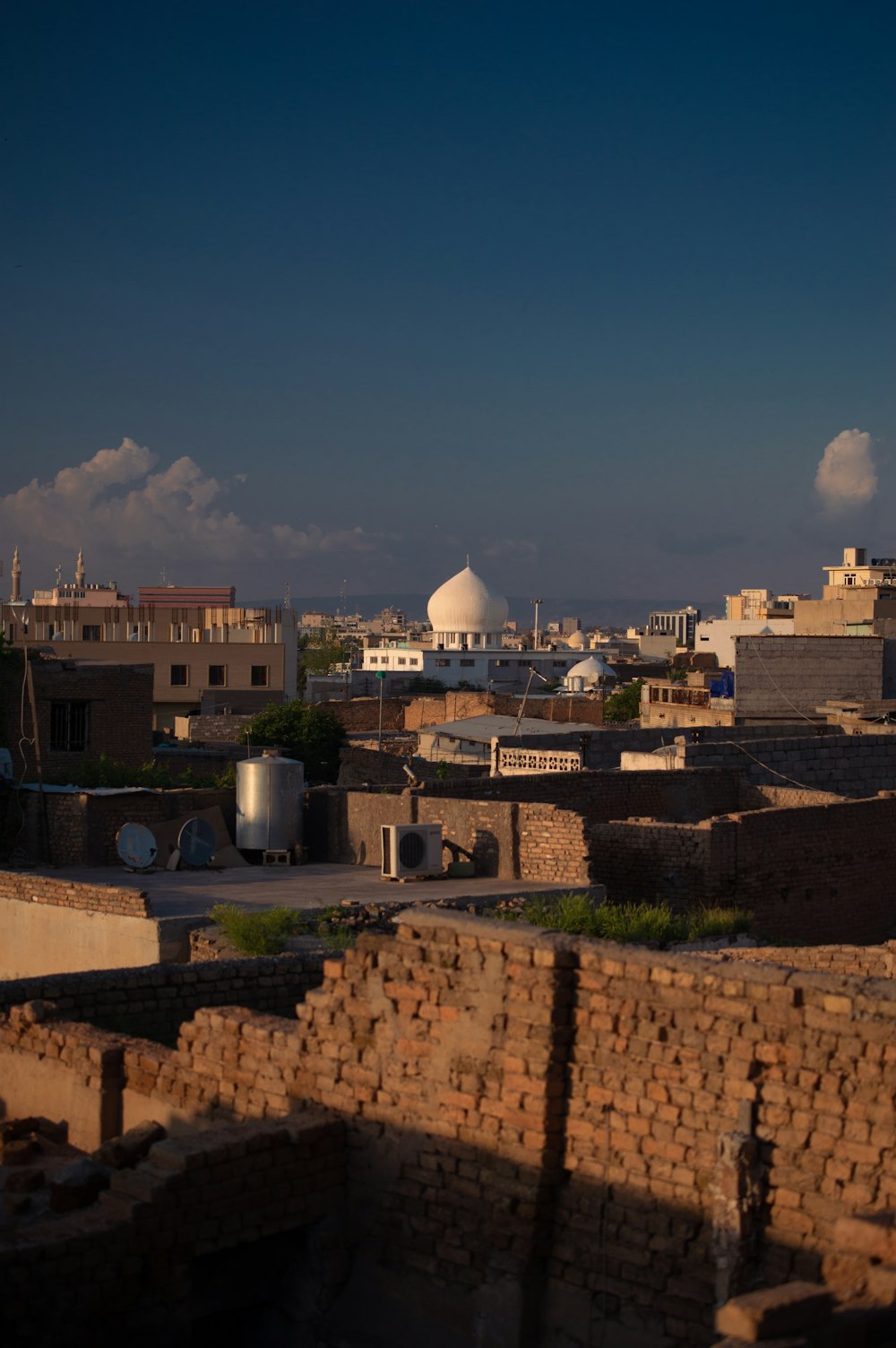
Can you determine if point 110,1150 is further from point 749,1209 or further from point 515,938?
point 749,1209

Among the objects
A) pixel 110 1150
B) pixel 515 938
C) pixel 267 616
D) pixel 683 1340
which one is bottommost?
pixel 683 1340

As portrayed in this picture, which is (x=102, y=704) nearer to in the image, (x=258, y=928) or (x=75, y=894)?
(x=75, y=894)

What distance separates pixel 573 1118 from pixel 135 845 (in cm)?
1039

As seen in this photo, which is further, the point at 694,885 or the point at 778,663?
the point at 778,663

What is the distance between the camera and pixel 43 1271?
5.81m

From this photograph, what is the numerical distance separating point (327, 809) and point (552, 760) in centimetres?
435

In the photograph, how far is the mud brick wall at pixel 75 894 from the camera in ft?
40.5

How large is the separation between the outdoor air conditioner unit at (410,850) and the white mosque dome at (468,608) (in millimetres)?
94491

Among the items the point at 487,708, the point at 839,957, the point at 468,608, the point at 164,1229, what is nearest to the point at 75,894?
the point at 839,957

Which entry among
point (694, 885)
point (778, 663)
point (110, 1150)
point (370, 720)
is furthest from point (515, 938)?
point (370, 720)

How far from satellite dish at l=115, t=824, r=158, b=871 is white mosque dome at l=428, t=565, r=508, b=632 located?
307ft

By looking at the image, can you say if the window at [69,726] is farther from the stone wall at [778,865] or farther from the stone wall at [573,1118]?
the stone wall at [573,1118]

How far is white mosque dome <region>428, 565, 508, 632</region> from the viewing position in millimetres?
109625

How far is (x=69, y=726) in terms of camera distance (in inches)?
1069
